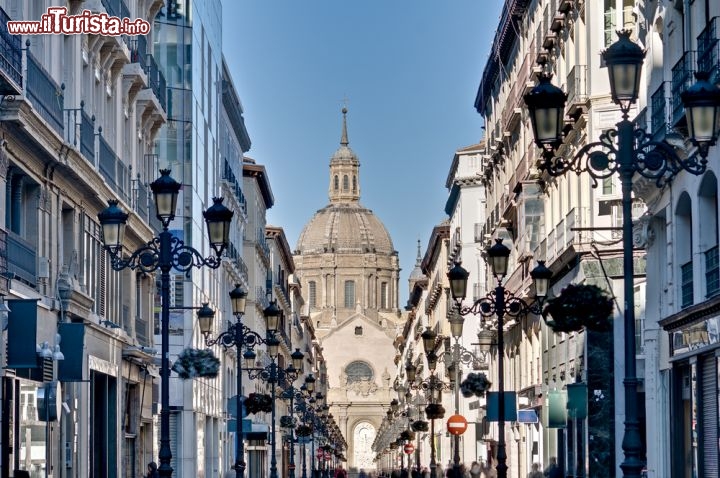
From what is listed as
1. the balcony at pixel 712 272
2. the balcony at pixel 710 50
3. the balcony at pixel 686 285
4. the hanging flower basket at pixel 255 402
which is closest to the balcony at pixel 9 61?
the balcony at pixel 710 50

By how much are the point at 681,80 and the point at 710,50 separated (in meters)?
2.28

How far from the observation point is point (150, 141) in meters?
45.5

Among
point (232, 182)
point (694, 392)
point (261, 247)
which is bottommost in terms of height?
point (694, 392)

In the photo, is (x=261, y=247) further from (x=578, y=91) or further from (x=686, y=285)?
(x=686, y=285)

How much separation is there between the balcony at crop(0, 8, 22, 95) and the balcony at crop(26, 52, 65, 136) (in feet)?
4.07

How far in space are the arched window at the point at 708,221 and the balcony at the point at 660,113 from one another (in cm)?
133

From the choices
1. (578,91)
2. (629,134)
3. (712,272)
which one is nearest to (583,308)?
(712,272)

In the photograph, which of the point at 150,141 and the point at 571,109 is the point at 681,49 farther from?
the point at 150,141

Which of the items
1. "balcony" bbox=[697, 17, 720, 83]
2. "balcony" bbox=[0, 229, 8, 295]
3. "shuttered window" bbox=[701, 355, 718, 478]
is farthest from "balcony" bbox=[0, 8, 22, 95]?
"shuttered window" bbox=[701, 355, 718, 478]

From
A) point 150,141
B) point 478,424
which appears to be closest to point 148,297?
point 150,141

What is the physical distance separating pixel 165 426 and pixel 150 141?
2230 cm

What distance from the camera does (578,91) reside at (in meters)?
44.2

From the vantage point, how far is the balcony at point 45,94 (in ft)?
91.2

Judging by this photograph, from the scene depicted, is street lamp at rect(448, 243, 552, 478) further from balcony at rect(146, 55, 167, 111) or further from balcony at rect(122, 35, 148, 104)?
balcony at rect(146, 55, 167, 111)
